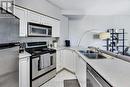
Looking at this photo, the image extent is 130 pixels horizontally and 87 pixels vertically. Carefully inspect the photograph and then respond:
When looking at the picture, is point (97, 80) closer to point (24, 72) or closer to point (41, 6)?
point (24, 72)

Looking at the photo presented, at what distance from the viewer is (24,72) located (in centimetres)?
270

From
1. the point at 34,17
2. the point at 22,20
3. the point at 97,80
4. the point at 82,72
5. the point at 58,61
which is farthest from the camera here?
the point at 58,61

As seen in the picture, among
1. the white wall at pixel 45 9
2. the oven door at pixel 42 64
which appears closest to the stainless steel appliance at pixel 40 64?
the oven door at pixel 42 64

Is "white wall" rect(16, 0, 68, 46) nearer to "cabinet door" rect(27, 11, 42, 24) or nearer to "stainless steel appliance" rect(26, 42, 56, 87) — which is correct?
"cabinet door" rect(27, 11, 42, 24)

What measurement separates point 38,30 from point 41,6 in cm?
78

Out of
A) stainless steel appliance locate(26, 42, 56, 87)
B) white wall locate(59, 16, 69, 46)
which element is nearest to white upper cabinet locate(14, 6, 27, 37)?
stainless steel appliance locate(26, 42, 56, 87)

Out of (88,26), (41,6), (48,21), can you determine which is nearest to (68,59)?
(48,21)

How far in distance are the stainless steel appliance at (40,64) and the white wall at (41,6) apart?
1032 millimetres

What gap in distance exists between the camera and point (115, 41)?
22.4ft

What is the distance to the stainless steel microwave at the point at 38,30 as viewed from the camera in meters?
3.42

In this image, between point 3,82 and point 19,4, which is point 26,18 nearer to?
point 19,4

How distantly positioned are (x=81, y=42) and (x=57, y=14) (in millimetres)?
2241

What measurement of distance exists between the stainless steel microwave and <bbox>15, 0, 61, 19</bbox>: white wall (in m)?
0.45

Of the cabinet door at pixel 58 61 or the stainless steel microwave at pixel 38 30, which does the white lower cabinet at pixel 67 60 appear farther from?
the stainless steel microwave at pixel 38 30
